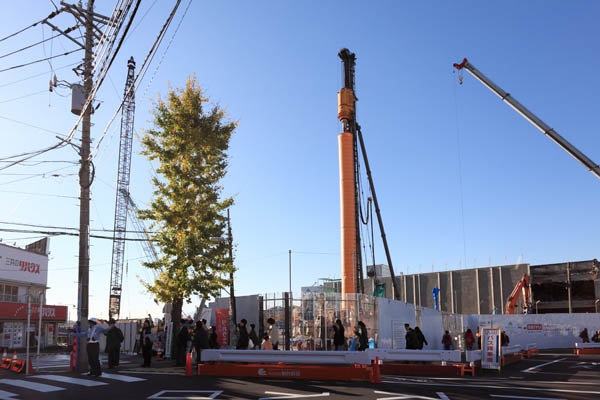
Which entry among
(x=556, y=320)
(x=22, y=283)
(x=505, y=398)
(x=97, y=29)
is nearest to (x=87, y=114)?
(x=97, y=29)

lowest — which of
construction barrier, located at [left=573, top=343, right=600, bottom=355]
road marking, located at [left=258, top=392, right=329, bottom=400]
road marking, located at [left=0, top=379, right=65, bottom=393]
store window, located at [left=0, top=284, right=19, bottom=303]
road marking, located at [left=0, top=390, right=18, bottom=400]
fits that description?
construction barrier, located at [left=573, top=343, right=600, bottom=355]

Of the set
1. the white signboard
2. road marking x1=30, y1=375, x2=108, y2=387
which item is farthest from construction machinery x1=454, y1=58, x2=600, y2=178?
the white signboard

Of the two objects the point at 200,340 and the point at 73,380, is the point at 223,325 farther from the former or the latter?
the point at 73,380

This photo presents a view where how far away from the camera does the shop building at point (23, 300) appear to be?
45.3 meters

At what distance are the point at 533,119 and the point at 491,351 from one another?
1332 cm

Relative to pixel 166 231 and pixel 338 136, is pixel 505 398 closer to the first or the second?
pixel 166 231

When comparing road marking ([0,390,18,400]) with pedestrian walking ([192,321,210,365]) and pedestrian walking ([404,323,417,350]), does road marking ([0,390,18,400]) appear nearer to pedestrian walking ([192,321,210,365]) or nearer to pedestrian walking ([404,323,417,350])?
pedestrian walking ([192,321,210,365])

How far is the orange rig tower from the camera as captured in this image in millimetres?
42312

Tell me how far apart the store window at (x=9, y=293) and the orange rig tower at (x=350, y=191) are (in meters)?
31.1

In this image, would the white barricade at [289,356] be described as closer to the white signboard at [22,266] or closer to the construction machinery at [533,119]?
the construction machinery at [533,119]

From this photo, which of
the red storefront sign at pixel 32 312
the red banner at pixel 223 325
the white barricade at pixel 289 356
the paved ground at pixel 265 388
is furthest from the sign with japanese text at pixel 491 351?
the red storefront sign at pixel 32 312

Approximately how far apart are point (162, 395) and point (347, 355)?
5354mm

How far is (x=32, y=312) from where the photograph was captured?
44.6 meters

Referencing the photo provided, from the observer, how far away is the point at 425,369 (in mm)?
18656
